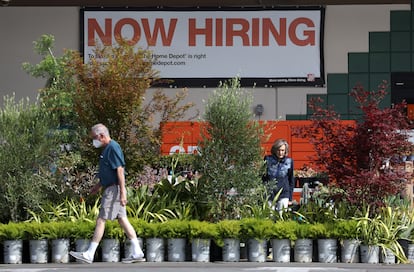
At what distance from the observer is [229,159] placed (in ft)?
37.1

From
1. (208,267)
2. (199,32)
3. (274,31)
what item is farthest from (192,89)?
(208,267)

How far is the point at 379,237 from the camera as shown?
10727 mm

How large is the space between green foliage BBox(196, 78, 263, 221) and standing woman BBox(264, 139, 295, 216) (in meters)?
0.60

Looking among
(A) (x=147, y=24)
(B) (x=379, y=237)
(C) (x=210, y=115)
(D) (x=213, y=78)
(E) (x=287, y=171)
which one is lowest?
(B) (x=379, y=237)

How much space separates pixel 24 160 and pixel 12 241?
1.29 metres

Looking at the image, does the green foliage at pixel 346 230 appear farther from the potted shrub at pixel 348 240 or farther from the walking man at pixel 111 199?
the walking man at pixel 111 199

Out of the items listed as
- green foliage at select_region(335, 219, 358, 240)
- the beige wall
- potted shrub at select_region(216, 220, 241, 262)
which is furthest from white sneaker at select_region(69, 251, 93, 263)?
the beige wall

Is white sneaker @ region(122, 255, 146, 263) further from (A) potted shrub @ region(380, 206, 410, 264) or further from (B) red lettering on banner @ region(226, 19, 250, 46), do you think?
(B) red lettering on banner @ region(226, 19, 250, 46)

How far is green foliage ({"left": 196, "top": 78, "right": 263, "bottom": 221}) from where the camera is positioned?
11242mm

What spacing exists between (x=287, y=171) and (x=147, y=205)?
2.20 metres

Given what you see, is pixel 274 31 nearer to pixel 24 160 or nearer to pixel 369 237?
pixel 24 160

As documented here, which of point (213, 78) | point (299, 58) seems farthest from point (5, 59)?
point (299, 58)

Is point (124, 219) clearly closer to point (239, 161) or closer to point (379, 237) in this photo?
point (239, 161)

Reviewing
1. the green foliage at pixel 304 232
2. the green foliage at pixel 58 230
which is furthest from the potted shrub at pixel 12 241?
the green foliage at pixel 304 232
